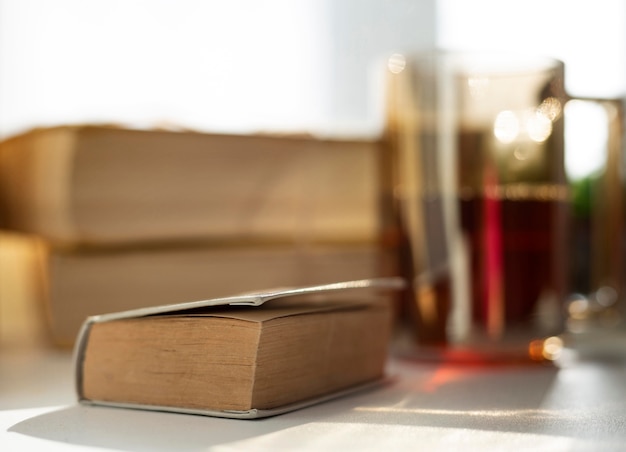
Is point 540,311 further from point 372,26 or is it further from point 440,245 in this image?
point 372,26

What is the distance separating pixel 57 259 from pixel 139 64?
421mm

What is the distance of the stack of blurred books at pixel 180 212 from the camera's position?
0.71 m

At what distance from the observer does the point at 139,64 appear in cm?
106

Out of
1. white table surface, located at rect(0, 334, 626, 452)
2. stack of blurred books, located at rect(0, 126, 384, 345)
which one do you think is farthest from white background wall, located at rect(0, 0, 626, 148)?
white table surface, located at rect(0, 334, 626, 452)

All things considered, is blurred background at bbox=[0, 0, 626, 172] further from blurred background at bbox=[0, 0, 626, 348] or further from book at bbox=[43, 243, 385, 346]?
book at bbox=[43, 243, 385, 346]

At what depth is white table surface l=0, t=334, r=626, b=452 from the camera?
0.39 m

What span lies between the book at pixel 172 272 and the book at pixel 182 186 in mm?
14

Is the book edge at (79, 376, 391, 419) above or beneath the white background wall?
beneath

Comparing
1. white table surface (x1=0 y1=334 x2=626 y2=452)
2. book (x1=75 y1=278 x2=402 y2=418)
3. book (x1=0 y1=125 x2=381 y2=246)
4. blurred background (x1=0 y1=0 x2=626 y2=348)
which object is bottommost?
white table surface (x1=0 y1=334 x2=626 y2=452)

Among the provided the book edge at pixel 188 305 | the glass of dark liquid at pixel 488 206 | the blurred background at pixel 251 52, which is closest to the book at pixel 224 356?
the book edge at pixel 188 305

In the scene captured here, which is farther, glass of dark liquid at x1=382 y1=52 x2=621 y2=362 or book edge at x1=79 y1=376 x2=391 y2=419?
glass of dark liquid at x1=382 y1=52 x2=621 y2=362

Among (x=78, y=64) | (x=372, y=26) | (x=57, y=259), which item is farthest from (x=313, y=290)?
(x=372, y=26)

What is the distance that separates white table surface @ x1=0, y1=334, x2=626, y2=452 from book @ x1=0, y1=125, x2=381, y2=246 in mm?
175

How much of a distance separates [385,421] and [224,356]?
9cm
